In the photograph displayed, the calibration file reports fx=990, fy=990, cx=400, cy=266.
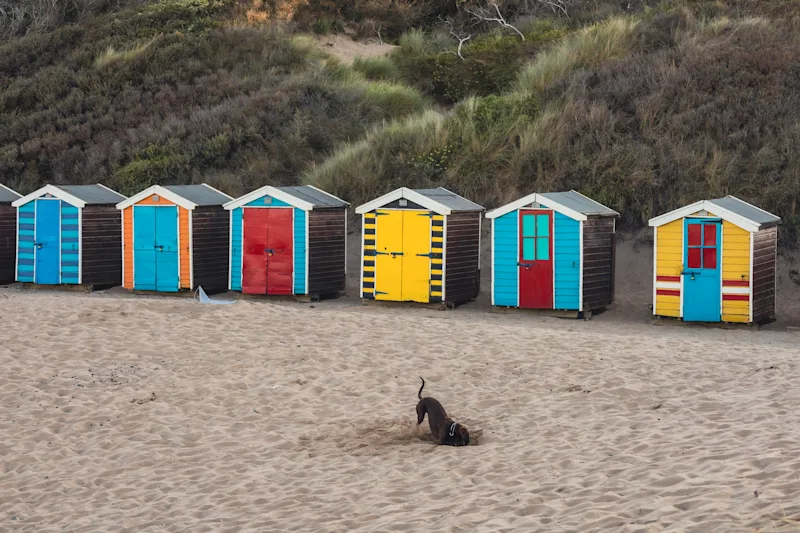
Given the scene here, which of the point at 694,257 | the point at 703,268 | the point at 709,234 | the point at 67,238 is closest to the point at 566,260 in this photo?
the point at 694,257

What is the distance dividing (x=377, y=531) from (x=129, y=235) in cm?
1283

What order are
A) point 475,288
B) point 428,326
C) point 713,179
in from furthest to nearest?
point 713,179 < point 475,288 < point 428,326

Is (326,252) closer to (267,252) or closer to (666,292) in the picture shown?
(267,252)

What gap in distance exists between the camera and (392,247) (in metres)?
16.2

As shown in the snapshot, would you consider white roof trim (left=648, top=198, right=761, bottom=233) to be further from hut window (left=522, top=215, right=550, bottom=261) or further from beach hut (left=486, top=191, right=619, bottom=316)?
hut window (left=522, top=215, right=550, bottom=261)

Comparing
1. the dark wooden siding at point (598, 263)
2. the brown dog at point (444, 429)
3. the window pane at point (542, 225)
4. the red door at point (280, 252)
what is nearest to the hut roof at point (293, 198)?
the red door at point (280, 252)

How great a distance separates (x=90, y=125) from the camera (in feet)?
90.2

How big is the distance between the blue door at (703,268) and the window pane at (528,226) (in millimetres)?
2274

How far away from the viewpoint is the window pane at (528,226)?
15.3 metres

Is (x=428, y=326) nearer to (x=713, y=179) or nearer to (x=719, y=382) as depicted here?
(x=719, y=382)

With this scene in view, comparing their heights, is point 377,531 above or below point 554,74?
below

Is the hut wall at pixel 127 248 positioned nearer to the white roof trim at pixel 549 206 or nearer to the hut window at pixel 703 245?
the white roof trim at pixel 549 206

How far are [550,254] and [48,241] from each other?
9.23 metres

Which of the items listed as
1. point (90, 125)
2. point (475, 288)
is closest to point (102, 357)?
point (475, 288)
